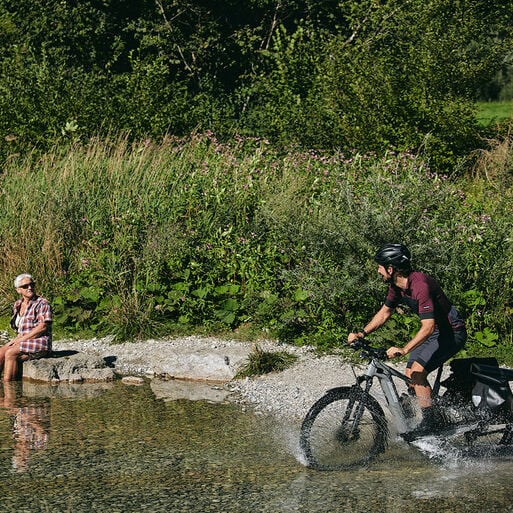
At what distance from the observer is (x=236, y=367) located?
1212 cm

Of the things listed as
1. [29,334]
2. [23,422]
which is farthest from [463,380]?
[29,334]

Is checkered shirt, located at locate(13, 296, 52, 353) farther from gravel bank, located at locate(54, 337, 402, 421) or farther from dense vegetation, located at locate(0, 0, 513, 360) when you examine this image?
dense vegetation, located at locate(0, 0, 513, 360)

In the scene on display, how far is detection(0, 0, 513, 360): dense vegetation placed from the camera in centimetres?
1324

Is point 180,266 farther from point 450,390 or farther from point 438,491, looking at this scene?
point 438,491

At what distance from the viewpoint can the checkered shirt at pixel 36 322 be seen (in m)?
12.2

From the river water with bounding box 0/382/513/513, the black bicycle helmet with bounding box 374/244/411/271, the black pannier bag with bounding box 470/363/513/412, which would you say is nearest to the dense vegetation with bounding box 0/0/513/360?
the river water with bounding box 0/382/513/513

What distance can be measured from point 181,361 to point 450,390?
459 centimetres

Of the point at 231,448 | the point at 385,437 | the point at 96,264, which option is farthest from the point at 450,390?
the point at 96,264

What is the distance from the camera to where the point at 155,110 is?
910 inches

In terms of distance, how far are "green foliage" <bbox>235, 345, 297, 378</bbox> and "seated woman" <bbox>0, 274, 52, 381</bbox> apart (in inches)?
94.4

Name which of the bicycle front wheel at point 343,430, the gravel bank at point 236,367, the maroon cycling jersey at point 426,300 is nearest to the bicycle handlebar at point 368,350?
the bicycle front wheel at point 343,430

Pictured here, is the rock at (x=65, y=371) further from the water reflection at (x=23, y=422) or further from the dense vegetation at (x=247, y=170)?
the dense vegetation at (x=247, y=170)

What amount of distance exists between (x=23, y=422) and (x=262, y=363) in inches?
121

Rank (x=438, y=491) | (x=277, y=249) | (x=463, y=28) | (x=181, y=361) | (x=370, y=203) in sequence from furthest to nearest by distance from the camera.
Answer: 1. (x=463, y=28)
2. (x=277, y=249)
3. (x=370, y=203)
4. (x=181, y=361)
5. (x=438, y=491)
